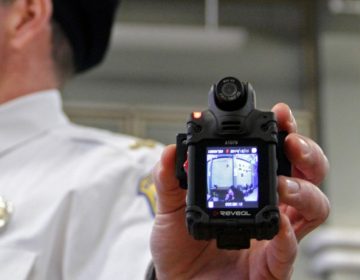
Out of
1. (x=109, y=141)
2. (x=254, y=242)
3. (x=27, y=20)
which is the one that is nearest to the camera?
(x=254, y=242)

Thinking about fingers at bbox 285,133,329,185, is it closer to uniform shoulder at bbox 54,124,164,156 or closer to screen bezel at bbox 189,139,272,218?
screen bezel at bbox 189,139,272,218

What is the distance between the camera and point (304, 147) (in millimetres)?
646

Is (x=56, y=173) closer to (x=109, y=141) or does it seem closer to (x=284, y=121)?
(x=109, y=141)

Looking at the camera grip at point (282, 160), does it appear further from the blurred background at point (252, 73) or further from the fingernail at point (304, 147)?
the blurred background at point (252, 73)

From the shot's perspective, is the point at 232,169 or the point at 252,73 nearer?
the point at 232,169

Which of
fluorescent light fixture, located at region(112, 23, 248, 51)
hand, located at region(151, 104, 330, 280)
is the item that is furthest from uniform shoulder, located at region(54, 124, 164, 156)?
fluorescent light fixture, located at region(112, 23, 248, 51)

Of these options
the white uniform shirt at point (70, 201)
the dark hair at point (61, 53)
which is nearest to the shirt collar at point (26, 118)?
the white uniform shirt at point (70, 201)

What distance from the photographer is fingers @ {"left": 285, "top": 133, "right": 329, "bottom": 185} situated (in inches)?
25.2

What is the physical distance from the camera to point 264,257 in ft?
2.30

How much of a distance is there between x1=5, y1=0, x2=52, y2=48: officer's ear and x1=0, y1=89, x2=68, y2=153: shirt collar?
113mm

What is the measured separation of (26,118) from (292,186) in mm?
618

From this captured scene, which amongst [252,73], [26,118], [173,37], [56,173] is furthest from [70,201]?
[252,73]

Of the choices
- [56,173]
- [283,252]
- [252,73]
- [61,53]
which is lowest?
[283,252]

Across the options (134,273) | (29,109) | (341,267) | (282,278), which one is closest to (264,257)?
(282,278)
